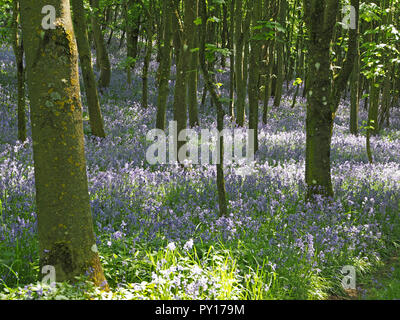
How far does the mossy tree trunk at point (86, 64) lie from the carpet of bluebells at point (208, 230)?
69 cm

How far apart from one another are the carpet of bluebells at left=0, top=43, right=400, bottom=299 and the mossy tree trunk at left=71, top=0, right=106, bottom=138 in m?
0.69

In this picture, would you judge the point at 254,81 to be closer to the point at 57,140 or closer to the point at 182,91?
the point at 182,91

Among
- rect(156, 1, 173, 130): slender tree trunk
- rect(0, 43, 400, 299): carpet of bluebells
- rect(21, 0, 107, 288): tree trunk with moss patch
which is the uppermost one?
rect(156, 1, 173, 130): slender tree trunk

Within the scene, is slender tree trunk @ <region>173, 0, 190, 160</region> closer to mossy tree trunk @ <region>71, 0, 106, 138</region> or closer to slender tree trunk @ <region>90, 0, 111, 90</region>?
mossy tree trunk @ <region>71, 0, 106, 138</region>

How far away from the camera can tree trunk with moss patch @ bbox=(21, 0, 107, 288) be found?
329 centimetres

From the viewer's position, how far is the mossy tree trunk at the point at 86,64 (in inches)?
416

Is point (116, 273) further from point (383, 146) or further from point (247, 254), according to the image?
point (383, 146)

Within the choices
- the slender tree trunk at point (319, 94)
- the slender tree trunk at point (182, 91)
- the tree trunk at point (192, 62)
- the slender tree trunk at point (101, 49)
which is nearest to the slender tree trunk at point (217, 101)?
the slender tree trunk at point (319, 94)

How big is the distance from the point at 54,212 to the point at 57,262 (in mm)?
502

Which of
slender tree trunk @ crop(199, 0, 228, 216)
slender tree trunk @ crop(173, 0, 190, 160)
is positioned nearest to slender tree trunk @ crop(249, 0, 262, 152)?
slender tree trunk @ crop(173, 0, 190, 160)

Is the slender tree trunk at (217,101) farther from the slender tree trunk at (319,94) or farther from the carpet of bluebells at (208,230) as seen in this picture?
the slender tree trunk at (319,94)

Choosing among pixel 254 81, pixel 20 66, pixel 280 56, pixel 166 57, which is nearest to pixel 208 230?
pixel 254 81

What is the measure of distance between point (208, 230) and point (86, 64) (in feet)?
23.9

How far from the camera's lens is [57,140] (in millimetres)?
3340
